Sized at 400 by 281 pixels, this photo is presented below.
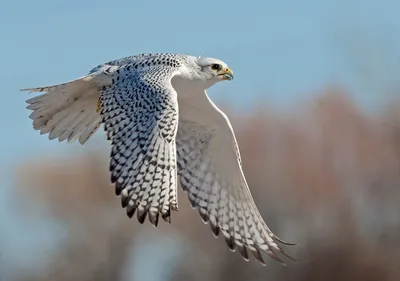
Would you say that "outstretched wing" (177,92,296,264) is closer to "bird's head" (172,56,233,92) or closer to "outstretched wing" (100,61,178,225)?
"bird's head" (172,56,233,92)

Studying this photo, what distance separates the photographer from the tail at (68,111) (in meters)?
14.4

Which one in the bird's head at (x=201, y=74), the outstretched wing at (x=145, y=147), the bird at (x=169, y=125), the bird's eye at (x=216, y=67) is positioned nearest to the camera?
the outstretched wing at (x=145, y=147)

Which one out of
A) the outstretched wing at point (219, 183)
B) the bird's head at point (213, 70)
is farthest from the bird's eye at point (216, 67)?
the outstretched wing at point (219, 183)

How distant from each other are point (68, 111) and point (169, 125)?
2.17 m

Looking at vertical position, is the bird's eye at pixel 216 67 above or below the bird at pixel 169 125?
above

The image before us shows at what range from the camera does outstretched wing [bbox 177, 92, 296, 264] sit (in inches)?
581

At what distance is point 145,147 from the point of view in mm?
12742

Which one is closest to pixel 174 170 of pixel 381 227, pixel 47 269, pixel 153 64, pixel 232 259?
pixel 153 64

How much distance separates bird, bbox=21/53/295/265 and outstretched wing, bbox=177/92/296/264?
1 cm

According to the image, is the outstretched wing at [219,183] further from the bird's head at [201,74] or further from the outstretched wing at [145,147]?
the outstretched wing at [145,147]

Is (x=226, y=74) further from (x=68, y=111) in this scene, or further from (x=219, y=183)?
(x=68, y=111)

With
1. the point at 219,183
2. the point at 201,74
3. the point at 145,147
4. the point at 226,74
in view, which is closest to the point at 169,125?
the point at 145,147

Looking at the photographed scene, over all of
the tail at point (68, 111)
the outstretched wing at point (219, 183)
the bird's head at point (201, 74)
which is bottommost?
the outstretched wing at point (219, 183)

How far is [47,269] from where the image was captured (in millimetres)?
35875
